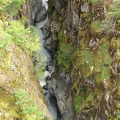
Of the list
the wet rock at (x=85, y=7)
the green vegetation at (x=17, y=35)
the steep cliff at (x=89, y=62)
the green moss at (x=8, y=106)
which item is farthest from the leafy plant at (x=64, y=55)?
the green moss at (x=8, y=106)

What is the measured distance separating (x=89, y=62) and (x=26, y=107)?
513 inches

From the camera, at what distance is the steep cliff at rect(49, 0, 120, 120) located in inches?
811

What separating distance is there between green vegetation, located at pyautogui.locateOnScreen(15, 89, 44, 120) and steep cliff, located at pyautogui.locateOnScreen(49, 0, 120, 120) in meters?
10.1

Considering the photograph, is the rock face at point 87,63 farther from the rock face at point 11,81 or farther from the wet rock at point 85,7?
the rock face at point 11,81

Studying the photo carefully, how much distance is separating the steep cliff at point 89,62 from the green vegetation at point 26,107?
10075mm

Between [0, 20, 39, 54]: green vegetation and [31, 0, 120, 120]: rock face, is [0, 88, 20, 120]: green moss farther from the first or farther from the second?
[31, 0, 120, 120]: rock face

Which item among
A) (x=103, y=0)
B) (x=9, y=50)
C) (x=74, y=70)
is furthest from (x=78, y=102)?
(x=9, y=50)

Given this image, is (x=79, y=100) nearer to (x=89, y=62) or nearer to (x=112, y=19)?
(x=89, y=62)

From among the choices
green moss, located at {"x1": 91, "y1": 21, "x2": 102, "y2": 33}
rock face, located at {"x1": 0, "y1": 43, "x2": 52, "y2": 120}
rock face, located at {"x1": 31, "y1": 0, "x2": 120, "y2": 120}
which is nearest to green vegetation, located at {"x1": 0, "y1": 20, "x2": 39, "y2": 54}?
rock face, located at {"x1": 0, "y1": 43, "x2": 52, "y2": 120}

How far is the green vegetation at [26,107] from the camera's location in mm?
10547

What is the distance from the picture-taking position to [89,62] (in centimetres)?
2275

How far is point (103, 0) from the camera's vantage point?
23891 millimetres

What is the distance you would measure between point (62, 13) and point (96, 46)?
9.59 m

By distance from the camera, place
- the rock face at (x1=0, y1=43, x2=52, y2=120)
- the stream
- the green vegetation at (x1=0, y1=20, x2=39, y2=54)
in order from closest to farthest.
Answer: the green vegetation at (x1=0, y1=20, x2=39, y2=54), the rock face at (x1=0, y1=43, x2=52, y2=120), the stream
